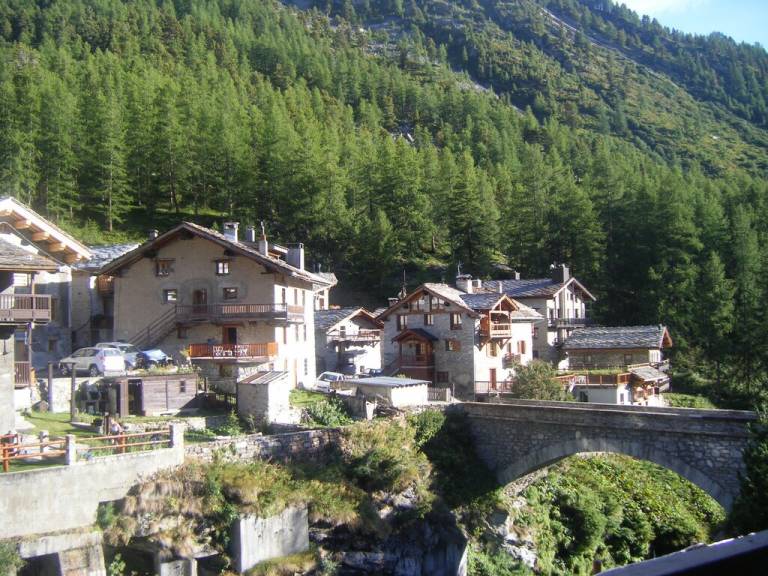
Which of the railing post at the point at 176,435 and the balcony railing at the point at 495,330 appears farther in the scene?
the balcony railing at the point at 495,330

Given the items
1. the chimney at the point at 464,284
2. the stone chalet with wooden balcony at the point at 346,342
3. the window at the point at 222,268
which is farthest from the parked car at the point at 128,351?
the chimney at the point at 464,284

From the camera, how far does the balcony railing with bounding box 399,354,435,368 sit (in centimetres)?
4647

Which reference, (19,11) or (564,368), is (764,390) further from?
(19,11)

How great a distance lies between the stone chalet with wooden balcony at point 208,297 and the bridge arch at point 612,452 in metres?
13.8

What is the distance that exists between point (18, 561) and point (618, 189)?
6840cm

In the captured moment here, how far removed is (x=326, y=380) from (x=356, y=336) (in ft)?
29.8

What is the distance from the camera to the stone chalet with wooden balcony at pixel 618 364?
46.4m

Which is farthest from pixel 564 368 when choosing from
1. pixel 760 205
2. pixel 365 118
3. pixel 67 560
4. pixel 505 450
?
pixel 365 118

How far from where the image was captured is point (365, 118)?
127000 mm

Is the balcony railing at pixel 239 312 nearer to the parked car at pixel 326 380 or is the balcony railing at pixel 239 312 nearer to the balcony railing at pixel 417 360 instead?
the parked car at pixel 326 380

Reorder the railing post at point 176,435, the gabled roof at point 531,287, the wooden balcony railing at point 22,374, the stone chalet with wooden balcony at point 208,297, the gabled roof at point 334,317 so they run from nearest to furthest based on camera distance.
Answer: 1. the railing post at point 176,435
2. the wooden balcony railing at point 22,374
3. the stone chalet with wooden balcony at point 208,297
4. the gabled roof at point 334,317
5. the gabled roof at point 531,287

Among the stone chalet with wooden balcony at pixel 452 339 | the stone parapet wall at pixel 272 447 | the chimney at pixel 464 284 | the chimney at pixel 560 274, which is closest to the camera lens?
the stone parapet wall at pixel 272 447

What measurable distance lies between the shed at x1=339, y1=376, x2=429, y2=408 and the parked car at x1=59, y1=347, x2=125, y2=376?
471 inches

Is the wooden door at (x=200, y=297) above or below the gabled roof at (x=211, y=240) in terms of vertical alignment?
below
